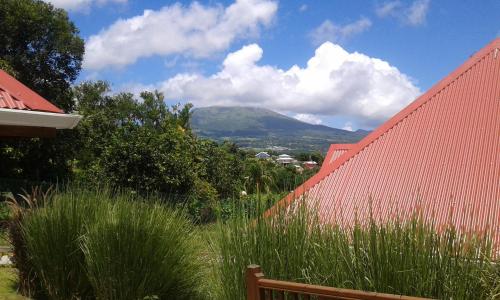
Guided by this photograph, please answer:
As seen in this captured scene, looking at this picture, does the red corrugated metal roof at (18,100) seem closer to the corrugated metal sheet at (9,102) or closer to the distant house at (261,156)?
the corrugated metal sheet at (9,102)

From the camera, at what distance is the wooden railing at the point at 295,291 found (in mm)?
2273

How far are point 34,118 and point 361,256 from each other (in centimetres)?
266

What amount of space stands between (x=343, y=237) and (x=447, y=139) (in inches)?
149

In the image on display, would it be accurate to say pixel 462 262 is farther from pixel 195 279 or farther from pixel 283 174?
pixel 195 279

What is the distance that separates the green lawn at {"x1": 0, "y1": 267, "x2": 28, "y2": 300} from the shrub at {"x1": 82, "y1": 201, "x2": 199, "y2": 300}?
1.56 m

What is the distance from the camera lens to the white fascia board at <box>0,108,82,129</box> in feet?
12.3

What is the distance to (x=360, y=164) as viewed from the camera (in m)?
6.61

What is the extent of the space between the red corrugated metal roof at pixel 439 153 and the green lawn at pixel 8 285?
3.70 m

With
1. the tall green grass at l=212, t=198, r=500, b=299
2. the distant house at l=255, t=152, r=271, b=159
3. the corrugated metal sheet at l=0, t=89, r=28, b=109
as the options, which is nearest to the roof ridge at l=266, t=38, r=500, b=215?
the tall green grass at l=212, t=198, r=500, b=299

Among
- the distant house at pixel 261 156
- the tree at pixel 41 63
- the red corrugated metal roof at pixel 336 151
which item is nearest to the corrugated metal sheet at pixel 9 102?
the red corrugated metal roof at pixel 336 151

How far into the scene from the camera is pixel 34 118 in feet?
12.8

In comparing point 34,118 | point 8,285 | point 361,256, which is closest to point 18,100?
point 34,118

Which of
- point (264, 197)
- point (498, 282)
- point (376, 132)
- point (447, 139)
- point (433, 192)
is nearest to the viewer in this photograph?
point (498, 282)

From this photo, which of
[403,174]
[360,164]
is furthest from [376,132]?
[403,174]
